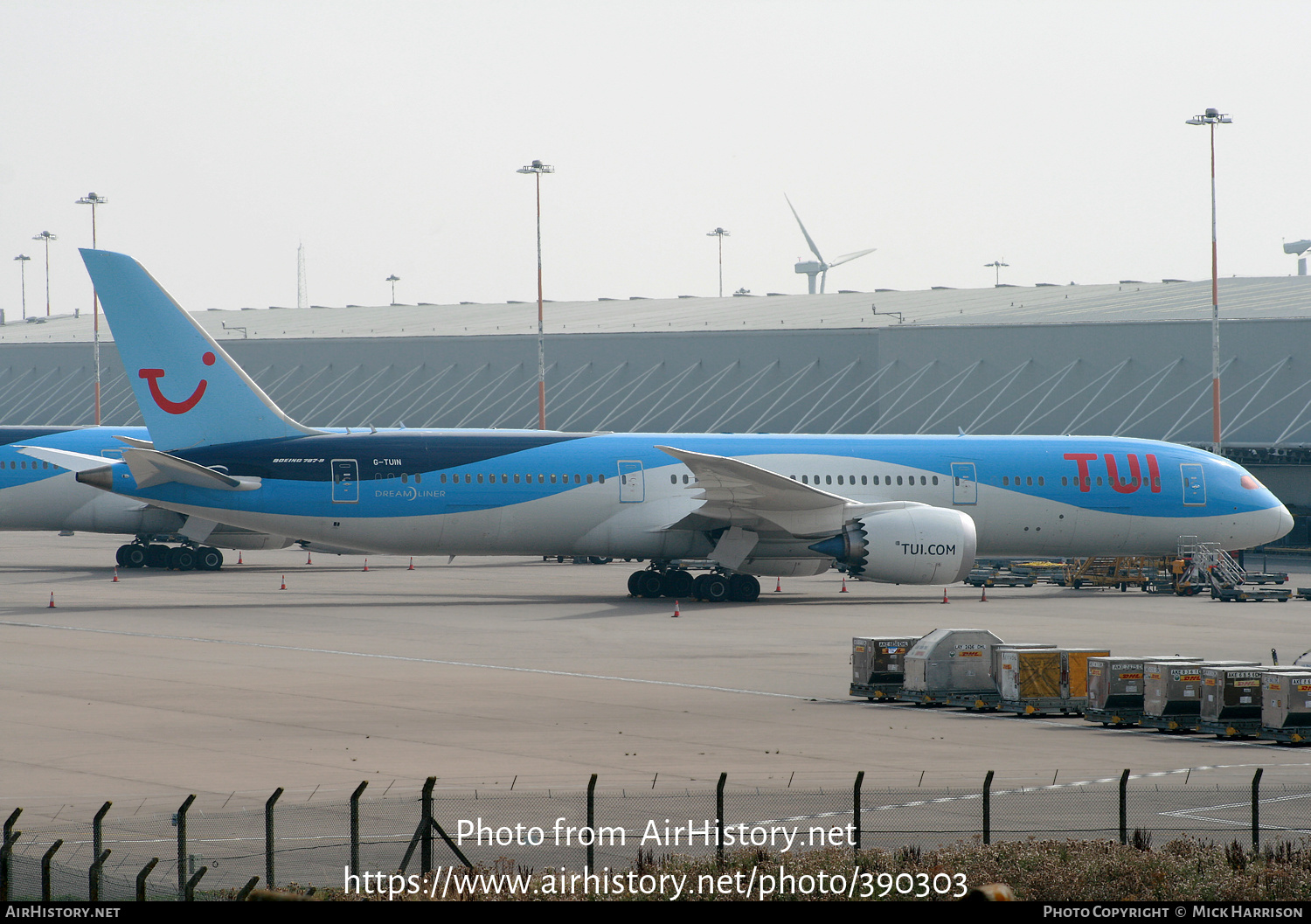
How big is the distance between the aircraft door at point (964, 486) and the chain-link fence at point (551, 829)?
23176mm

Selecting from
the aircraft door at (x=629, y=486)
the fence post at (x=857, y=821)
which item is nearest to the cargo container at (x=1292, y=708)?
the fence post at (x=857, y=821)

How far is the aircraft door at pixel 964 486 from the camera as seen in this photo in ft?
128

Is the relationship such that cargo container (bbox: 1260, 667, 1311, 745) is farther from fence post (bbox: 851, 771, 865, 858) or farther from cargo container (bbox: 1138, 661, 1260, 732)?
fence post (bbox: 851, 771, 865, 858)

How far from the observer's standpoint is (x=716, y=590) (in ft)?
126

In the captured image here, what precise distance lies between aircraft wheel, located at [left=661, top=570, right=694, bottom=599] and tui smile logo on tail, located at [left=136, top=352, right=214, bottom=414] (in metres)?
12.7

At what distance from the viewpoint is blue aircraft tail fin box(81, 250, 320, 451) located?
37.7m

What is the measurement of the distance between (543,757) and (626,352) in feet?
209

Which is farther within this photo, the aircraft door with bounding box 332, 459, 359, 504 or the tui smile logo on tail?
the tui smile logo on tail

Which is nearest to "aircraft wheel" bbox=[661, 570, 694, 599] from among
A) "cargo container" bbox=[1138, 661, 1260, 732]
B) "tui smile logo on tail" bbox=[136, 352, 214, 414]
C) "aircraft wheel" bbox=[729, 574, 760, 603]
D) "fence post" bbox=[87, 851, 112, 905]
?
"aircraft wheel" bbox=[729, 574, 760, 603]

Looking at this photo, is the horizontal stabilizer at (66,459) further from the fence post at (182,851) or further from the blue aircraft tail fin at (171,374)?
the fence post at (182,851)

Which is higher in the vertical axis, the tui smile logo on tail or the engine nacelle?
the tui smile logo on tail

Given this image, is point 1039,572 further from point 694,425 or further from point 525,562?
point 694,425

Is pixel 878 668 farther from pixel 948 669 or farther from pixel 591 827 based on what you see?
pixel 591 827

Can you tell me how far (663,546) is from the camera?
38.8m
